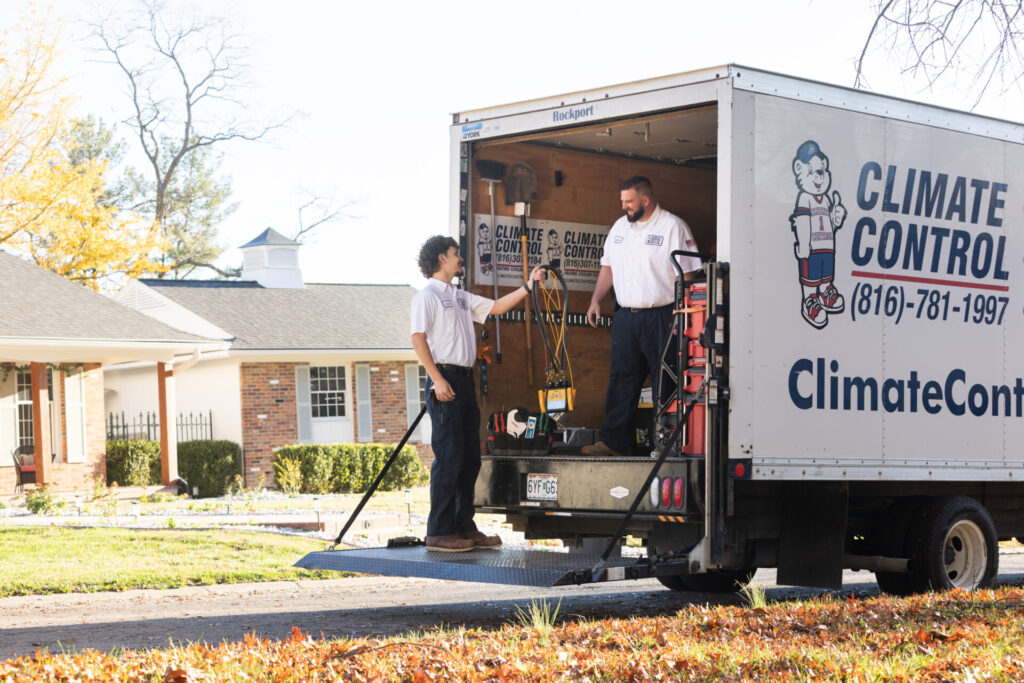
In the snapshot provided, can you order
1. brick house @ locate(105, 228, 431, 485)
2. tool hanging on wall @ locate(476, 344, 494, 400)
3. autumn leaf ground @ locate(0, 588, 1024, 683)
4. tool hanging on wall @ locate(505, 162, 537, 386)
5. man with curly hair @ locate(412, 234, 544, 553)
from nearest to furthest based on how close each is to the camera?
autumn leaf ground @ locate(0, 588, 1024, 683), man with curly hair @ locate(412, 234, 544, 553), tool hanging on wall @ locate(476, 344, 494, 400), tool hanging on wall @ locate(505, 162, 537, 386), brick house @ locate(105, 228, 431, 485)

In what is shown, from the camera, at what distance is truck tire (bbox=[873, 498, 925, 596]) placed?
8805 mm

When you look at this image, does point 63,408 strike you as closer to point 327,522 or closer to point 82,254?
point 82,254

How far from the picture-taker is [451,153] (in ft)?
31.2

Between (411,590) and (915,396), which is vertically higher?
(915,396)

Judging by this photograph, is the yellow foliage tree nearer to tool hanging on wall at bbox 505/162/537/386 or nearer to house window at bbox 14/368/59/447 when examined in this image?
house window at bbox 14/368/59/447

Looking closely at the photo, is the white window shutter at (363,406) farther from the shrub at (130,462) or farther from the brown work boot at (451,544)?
the brown work boot at (451,544)

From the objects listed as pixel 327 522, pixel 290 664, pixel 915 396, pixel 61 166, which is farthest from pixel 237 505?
pixel 290 664

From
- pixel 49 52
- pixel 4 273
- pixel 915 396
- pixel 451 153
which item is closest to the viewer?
pixel 915 396

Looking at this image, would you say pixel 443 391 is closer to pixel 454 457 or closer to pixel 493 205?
pixel 454 457

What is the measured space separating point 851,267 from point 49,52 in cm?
1269

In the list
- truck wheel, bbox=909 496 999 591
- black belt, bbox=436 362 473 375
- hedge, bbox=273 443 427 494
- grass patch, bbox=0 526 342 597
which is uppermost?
black belt, bbox=436 362 473 375

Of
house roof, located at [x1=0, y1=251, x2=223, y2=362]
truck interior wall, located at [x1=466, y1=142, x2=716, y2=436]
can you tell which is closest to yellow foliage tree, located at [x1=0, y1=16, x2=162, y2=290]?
house roof, located at [x1=0, y1=251, x2=223, y2=362]

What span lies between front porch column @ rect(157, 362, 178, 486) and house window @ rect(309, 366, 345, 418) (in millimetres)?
3875

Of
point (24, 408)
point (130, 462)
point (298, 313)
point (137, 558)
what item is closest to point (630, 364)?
point (137, 558)
